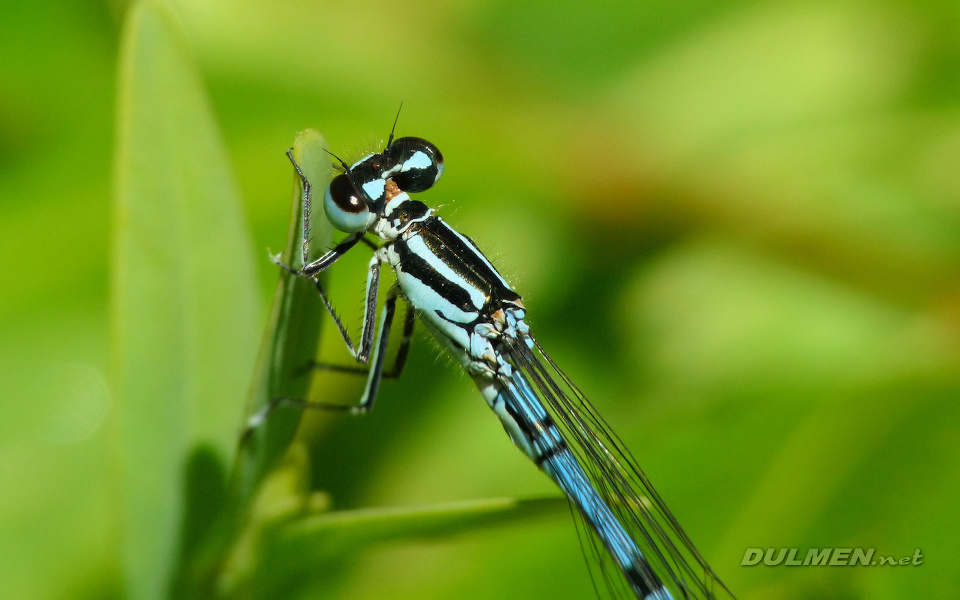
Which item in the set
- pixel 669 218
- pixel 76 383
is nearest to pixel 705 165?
pixel 669 218

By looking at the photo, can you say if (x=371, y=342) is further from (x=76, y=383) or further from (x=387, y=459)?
(x=76, y=383)

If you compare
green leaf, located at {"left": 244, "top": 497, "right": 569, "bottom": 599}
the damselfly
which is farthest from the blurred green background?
the damselfly

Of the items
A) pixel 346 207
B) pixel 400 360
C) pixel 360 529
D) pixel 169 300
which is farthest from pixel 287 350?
pixel 400 360

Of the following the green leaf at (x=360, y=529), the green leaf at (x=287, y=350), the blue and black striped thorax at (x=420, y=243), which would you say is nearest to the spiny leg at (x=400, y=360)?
the blue and black striped thorax at (x=420, y=243)

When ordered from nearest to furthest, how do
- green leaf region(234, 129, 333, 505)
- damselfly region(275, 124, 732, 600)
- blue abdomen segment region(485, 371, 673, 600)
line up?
green leaf region(234, 129, 333, 505) < damselfly region(275, 124, 732, 600) < blue abdomen segment region(485, 371, 673, 600)

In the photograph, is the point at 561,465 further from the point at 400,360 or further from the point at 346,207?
the point at 346,207

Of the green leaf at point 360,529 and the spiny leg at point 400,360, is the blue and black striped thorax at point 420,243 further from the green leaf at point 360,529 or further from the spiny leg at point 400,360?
the green leaf at point 360,529

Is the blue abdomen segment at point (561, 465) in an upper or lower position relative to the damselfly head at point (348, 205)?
lower

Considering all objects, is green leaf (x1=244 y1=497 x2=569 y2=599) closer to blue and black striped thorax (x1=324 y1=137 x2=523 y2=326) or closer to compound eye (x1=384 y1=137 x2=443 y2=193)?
blue and black striped thorax (x1=324 y1=137 x2=523 y2=326)
